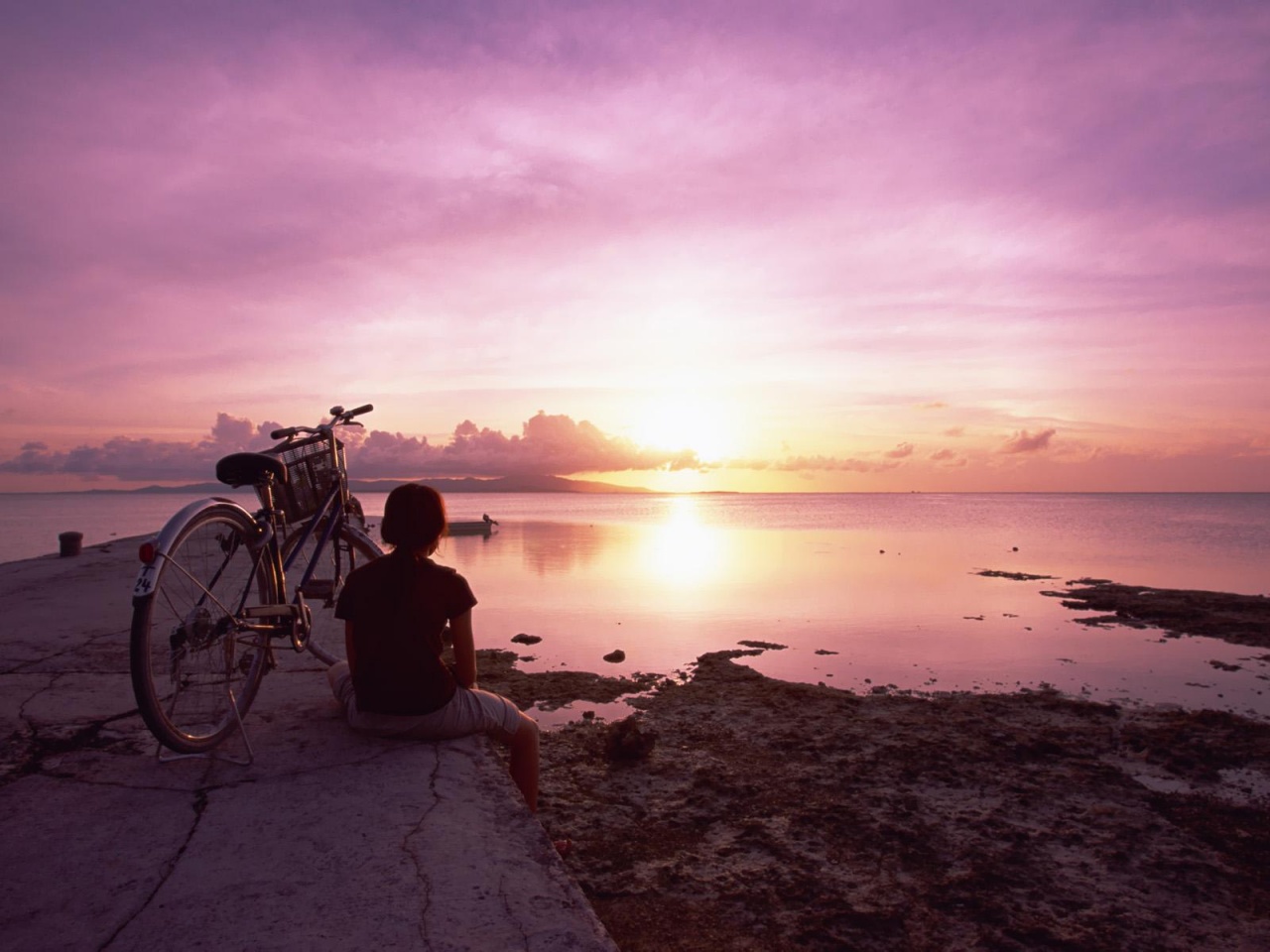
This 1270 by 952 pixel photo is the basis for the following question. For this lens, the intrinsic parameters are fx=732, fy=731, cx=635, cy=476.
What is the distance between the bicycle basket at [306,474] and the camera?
448 centimetres

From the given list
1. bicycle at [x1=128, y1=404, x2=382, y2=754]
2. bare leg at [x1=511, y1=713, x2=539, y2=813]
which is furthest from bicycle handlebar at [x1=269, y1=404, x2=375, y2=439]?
bare leg at [x1=511, y1=713, x2=539, y2=813]

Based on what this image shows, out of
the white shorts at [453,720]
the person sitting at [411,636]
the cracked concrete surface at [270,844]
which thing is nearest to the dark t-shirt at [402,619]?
the person sitting at [411,636]

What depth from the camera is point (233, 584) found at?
385 centimetres

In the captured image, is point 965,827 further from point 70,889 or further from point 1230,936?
point 70,889

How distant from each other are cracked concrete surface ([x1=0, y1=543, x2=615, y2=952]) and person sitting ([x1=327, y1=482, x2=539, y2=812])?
0.17m

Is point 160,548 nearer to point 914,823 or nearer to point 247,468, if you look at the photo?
point 247,468

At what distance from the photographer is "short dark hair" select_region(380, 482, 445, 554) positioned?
133 inches

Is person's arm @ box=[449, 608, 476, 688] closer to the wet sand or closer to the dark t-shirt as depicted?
the dark t-shirt

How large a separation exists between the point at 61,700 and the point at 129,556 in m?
11.2

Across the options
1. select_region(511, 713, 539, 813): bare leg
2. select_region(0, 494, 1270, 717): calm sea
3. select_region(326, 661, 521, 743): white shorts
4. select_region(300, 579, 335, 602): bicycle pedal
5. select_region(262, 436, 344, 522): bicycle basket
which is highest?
select_region(262, 436, 344, 522): bicycle basket

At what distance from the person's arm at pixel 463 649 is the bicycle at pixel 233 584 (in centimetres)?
108

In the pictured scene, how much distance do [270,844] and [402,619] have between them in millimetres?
982

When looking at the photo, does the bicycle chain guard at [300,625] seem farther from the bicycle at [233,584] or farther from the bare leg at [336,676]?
the bare leg at [336,676]

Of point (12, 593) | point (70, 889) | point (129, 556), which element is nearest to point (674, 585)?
point (129, 556)
